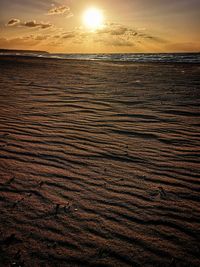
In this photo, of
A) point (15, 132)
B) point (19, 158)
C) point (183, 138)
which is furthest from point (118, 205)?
point (15, 132)

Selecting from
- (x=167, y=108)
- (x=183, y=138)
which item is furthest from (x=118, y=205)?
(x=167, y=108)

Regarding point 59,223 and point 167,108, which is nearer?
point 59,223

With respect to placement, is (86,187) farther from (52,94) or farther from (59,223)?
(52,94)

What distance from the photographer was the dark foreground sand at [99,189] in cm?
171

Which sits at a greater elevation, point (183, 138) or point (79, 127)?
point (79, 127)


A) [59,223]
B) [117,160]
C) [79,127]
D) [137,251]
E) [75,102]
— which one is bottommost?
[137,251]

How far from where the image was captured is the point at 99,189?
238 cm

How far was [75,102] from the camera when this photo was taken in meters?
5.78

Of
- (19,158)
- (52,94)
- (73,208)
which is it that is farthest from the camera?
(52,94)

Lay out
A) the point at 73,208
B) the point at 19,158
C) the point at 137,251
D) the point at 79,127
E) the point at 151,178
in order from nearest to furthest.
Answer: the point at 137,251 → the point at 73,208 → the point at 151,178 → the point at 19,158 → the point at 79,127

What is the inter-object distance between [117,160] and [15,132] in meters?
1.90

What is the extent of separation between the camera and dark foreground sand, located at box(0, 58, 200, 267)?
171 centimetres

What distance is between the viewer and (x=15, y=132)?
380 centimetres

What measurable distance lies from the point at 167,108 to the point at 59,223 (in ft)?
13.6
